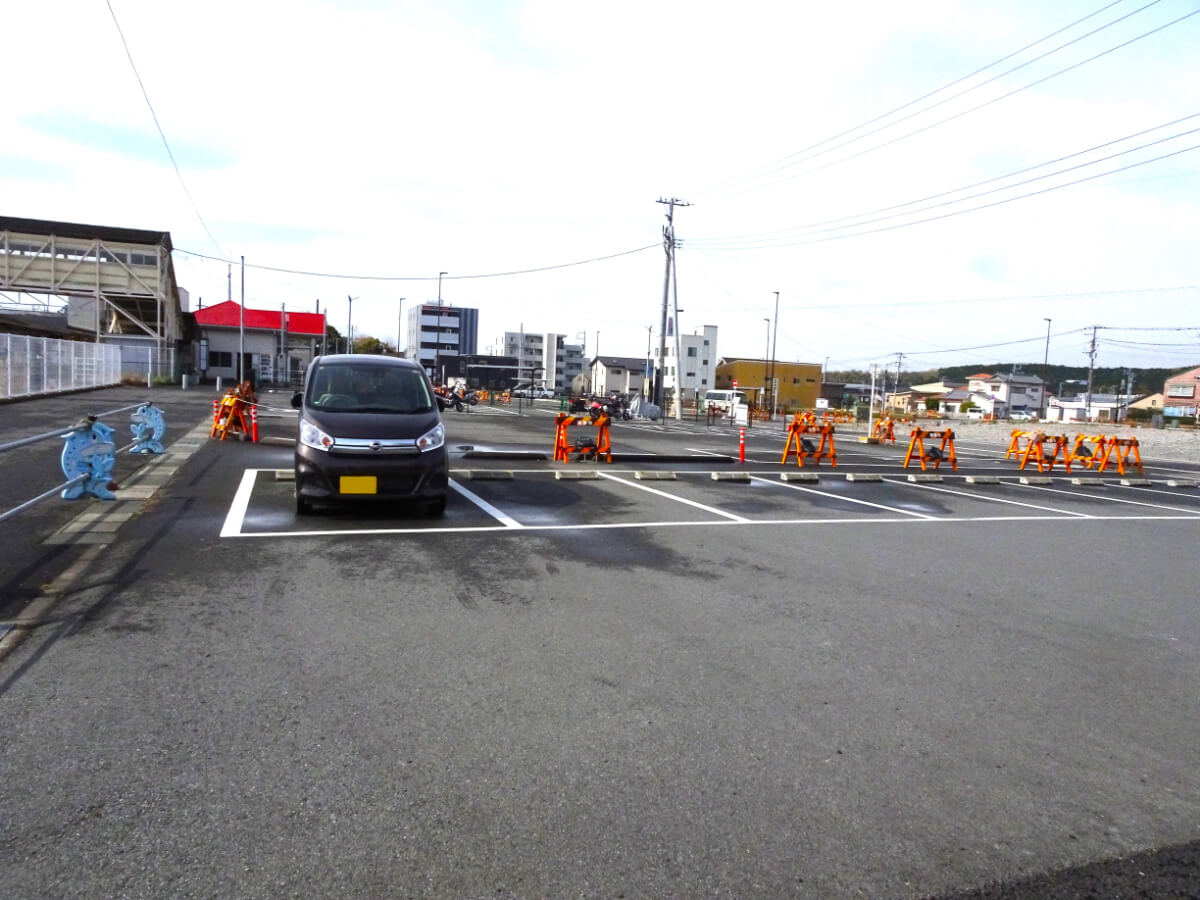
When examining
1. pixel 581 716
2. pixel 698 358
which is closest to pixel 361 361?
pixel 581 716

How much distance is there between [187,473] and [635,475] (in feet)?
21.0

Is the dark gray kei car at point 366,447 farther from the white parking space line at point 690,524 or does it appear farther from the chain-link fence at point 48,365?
the chain-link fence at point 48,365

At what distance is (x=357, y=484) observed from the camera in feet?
24.8

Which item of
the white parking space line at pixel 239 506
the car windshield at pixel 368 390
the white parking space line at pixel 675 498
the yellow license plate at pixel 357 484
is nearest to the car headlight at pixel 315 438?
the yellow license plate at pixel 357 484

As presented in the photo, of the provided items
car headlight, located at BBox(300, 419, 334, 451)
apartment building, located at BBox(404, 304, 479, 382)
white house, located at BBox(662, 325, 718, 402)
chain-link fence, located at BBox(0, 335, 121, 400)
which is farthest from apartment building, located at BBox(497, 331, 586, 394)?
car headlight, located at BBox(300, 419, 334, 451)

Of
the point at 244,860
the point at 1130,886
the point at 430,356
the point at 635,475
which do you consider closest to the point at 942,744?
the point at 1130,886

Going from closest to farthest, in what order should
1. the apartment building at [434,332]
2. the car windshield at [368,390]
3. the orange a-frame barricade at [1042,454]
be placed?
the car windshield at [368,390], the orange a-frame barricade at [1042,454], the apartment building at [434,332]

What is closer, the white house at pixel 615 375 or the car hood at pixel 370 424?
the car hood at pixel 370 424

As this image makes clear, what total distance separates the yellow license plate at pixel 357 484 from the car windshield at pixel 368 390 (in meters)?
0.94

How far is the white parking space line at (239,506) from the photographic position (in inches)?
283

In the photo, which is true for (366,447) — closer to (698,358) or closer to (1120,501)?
(1120,501)

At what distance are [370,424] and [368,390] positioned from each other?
91 cm

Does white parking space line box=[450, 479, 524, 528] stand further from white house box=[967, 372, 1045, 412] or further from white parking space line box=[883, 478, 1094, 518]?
white house box=[967, 372, 1045, 412]

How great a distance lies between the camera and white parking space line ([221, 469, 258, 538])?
7180 millimetres
